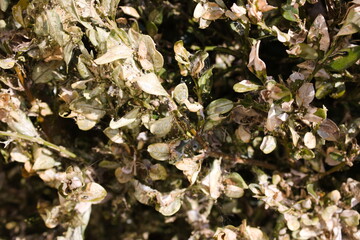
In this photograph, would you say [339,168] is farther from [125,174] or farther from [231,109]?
[125,174]

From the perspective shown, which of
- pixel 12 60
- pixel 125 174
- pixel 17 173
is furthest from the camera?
pixel 17 173

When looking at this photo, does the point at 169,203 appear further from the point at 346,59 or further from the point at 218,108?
the point at 346,59

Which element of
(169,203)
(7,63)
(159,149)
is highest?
(7,63)

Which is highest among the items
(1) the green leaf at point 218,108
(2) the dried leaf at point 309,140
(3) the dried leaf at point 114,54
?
(3) the dried leaf at point 114,54

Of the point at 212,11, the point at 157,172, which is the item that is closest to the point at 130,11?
the point at 212,11

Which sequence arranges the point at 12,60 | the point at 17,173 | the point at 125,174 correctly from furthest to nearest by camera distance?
the point at 17,173, the point at 125,174, the point at 12,60

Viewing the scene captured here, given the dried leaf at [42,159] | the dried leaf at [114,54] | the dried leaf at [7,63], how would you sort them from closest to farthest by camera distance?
the dried leaf at [114,54] → the dried leaf at [7,63] → the dried leaf at [42,159]

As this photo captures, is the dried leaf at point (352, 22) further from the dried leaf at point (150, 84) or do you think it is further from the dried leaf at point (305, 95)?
the dried leaf at point (150, 84)

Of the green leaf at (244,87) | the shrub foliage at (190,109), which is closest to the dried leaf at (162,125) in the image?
the shrub foliage at (190,109)

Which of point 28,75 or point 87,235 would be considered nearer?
point 28,75

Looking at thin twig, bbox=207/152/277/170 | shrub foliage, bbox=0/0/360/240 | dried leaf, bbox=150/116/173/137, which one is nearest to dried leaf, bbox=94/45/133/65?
shrub foliage, bbox=0/0/360/240

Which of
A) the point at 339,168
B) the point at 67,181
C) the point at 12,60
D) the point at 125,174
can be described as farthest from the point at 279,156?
the point at 12,60
